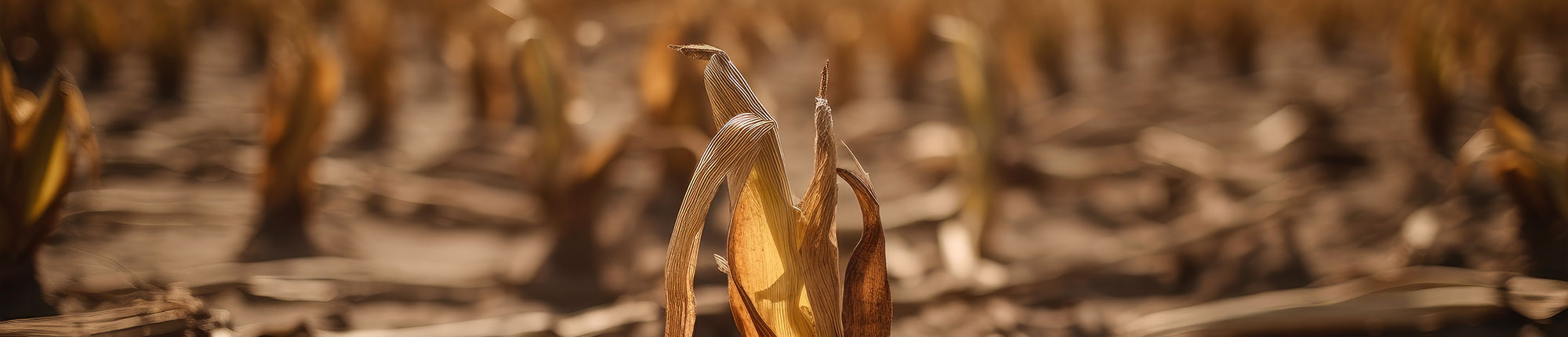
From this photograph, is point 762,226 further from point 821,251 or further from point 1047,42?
point 1047,42

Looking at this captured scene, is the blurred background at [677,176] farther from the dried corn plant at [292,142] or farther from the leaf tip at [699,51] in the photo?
the leaf tip at [699,51]

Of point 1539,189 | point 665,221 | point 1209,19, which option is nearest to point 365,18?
point 665,221

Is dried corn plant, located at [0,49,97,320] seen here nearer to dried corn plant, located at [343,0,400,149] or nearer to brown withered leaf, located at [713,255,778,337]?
brown withered leaf, located at [713,255,778,337]

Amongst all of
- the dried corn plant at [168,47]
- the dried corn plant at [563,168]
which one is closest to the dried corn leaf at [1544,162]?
the dried corn plant at [563,168]

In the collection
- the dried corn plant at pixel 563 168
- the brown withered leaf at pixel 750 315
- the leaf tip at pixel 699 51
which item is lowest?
the brown withered leaf at pixel 750 315

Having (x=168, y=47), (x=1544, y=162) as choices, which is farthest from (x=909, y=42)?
(x=168, y=47)

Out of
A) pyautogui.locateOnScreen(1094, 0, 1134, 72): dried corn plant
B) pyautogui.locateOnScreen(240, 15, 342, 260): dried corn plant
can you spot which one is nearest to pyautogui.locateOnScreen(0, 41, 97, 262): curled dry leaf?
pyautogui.locateOnScreen(240, 15, 342, 260): dried corn plant
